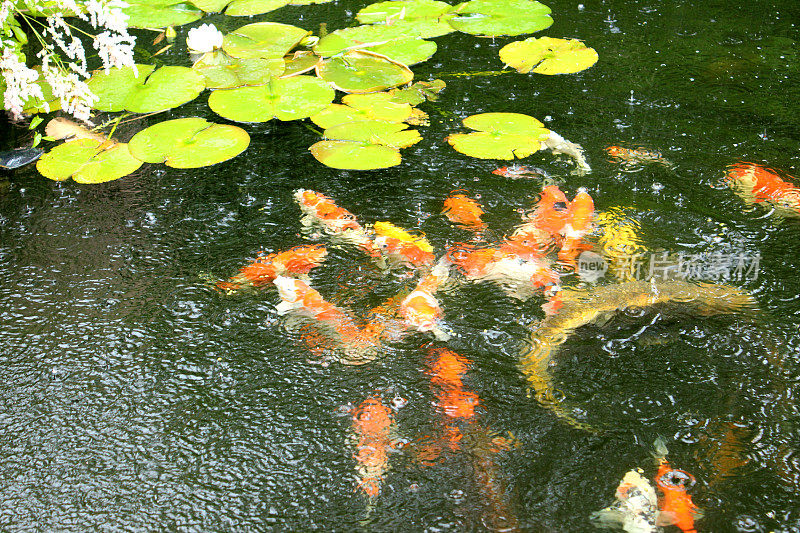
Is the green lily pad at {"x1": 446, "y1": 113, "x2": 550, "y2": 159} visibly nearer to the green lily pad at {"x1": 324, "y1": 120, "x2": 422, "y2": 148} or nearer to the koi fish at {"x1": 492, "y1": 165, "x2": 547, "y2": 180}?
the koi fish at {"x1": 492, "y1": 165, "x2": 547, "y2": 180}

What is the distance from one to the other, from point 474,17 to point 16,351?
9.47ft

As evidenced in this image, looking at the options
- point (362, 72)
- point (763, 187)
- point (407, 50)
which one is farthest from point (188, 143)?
point (763, 187)

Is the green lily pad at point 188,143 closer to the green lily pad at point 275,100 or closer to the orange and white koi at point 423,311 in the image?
the green lily pad at point 275,100

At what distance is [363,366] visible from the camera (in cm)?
187

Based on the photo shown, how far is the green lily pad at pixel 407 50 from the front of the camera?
338 cm

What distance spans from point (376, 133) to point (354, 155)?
0.19m

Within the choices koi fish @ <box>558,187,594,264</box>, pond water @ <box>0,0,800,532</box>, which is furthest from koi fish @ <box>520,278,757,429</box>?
koi fish @ <box>558,187,594,264</box>

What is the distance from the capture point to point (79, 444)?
5.57 ft

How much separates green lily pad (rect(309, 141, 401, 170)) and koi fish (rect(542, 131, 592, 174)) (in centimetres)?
61

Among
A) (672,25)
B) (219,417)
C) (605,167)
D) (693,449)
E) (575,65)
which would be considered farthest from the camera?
(672,25)

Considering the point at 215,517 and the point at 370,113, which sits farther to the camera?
the point at 370,113

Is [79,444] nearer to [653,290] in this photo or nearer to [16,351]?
[16,351]

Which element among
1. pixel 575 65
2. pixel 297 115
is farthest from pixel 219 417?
pixel 575 65

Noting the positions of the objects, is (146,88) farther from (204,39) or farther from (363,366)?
(363,366)
